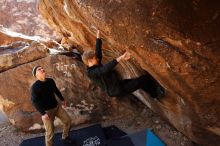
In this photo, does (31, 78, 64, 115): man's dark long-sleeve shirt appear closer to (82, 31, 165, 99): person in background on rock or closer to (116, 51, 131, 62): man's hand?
(82, 31, 165, 99): person in background on rock

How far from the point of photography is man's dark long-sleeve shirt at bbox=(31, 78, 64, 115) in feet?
22.3

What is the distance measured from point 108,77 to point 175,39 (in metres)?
1.57

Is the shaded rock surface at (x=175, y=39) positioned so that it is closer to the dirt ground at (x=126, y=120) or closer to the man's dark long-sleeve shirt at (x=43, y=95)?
the man's dark long-sleeve shirt at (x=43, y=95)

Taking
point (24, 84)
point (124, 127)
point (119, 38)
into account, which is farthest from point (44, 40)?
point (119, 38)

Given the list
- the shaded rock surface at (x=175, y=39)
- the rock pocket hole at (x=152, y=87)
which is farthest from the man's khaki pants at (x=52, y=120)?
the shaded rock surface at (x=175, y=39)

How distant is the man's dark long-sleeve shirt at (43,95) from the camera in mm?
6801

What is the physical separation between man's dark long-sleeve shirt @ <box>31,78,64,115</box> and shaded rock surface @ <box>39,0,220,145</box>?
4.67 ft

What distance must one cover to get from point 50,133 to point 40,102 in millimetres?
853

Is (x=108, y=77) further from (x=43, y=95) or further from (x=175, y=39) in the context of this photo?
(x=175, y=39)

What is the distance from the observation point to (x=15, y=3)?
1193 cm

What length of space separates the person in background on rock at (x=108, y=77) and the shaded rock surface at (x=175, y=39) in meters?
0.39

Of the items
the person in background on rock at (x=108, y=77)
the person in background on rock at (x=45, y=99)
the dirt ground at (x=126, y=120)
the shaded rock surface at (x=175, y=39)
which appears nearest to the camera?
the shaded rock surface at (x=175, y=39)

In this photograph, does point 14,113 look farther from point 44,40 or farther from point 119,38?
point 119,38

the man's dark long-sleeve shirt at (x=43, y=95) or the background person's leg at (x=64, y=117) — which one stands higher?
the man's dark long-sleeve shirt at (x=43, y=95)
